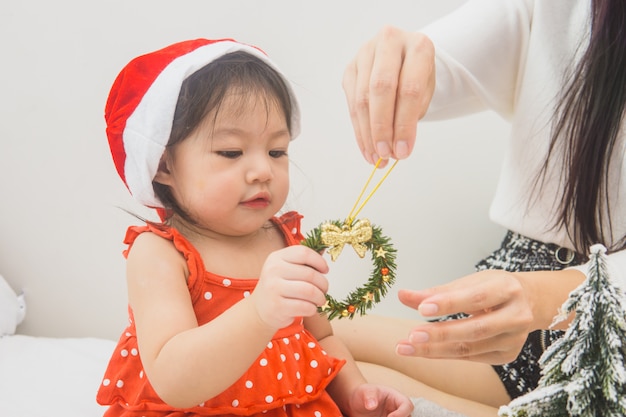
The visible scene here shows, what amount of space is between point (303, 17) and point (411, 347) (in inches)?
41.0

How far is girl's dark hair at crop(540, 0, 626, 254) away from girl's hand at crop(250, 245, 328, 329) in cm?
54

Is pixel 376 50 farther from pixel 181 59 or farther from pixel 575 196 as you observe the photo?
pixel 575 196

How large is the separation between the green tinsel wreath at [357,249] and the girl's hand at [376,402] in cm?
23

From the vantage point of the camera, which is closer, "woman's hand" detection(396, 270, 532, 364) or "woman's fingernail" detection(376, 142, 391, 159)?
"woman's hand" detection(396, 270, 532, 364)

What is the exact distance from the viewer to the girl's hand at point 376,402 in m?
0.91

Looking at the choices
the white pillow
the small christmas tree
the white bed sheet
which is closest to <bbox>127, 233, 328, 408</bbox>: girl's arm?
the small christmas tree

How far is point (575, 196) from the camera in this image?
3.34 feet

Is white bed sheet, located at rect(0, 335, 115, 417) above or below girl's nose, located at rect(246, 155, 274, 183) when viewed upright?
below

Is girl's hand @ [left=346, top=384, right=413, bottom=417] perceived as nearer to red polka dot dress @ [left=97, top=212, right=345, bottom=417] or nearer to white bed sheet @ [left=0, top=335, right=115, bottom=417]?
red polka dot dress @ [left=97, top=212, right=345, bottom=417]

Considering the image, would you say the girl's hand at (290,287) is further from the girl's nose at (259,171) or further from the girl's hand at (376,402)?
the girl's hand at (376,402)

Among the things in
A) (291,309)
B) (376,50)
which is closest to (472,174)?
(376,50)

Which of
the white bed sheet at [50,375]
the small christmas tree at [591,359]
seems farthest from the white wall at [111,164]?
the small christmas tree at [591,359]

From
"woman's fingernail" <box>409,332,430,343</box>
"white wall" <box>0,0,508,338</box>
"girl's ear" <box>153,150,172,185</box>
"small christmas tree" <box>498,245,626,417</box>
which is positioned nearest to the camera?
"small christmas tree" <box>498,245,626,417</box>

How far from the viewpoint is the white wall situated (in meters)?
1.49
